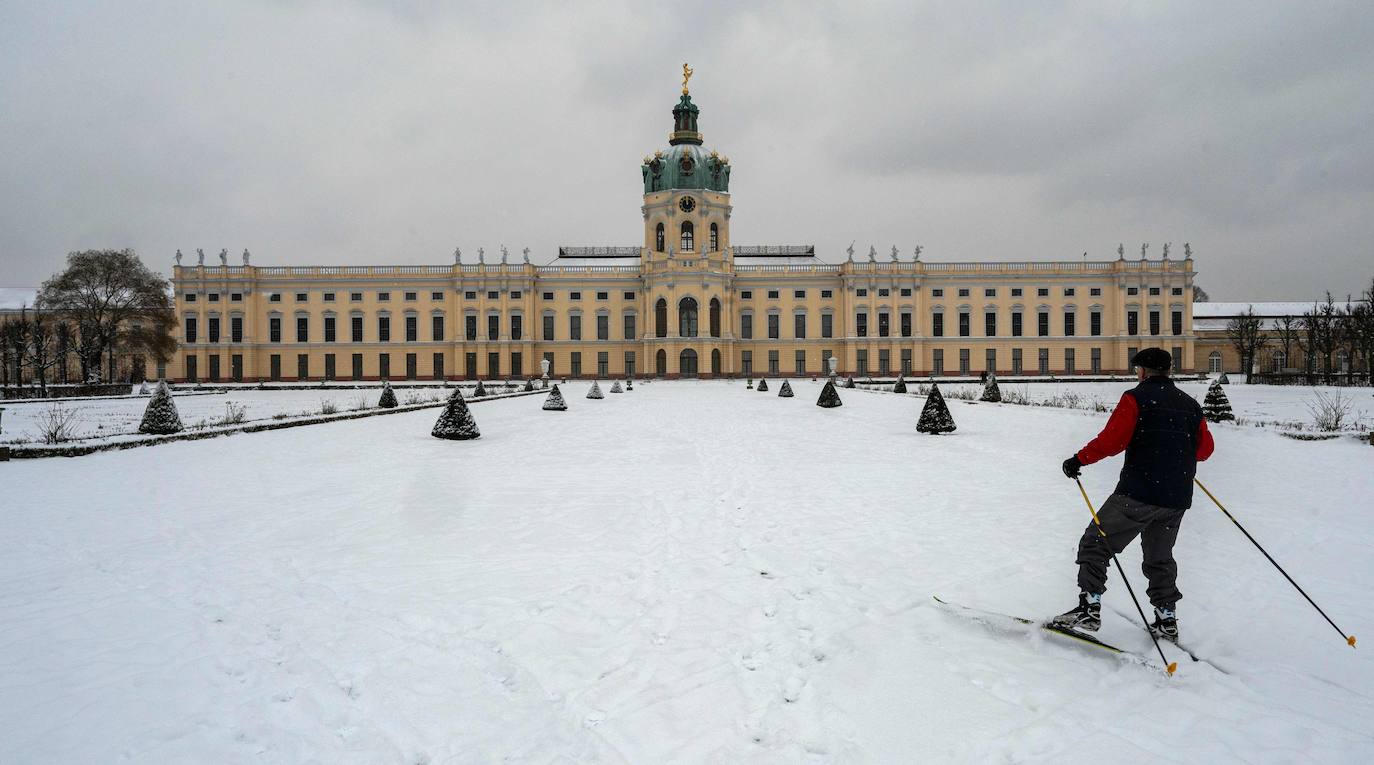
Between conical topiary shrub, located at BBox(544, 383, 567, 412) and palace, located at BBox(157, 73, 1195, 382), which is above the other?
palace, located at BBox(157, 73, 1195, 382)

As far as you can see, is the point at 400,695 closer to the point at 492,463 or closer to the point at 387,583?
the point at 387,583

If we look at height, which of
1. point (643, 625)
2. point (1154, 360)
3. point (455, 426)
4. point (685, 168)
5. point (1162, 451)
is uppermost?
point (685, 168)

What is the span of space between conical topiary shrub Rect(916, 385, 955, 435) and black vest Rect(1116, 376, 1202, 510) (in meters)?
9.96

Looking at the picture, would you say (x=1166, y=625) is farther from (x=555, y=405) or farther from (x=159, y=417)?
(x=555, y=405)

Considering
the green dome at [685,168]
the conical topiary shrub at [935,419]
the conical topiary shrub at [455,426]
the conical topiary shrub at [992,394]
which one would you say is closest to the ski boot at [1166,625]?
the conical topiary shrub at [935,419]

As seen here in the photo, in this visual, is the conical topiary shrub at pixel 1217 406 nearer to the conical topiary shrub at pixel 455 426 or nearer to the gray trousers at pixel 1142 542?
the gray trousers at pixel 1142 542

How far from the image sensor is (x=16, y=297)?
214 feet

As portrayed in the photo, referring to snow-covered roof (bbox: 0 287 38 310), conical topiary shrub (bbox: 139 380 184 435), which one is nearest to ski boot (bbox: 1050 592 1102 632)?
conical topiary shrub (bbox: 139 380 184 435)

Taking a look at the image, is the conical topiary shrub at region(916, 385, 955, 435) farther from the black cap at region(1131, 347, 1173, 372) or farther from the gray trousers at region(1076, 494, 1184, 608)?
the gray trousers at region(1076, 494, 1184, 608)

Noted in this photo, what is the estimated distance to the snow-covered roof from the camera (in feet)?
209

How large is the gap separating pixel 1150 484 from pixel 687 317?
5237 cm

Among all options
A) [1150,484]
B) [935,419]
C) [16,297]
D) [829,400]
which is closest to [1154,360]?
[1150,484]

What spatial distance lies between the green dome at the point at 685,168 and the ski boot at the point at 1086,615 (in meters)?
57.7

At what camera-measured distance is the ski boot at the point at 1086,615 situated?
3.89 m
